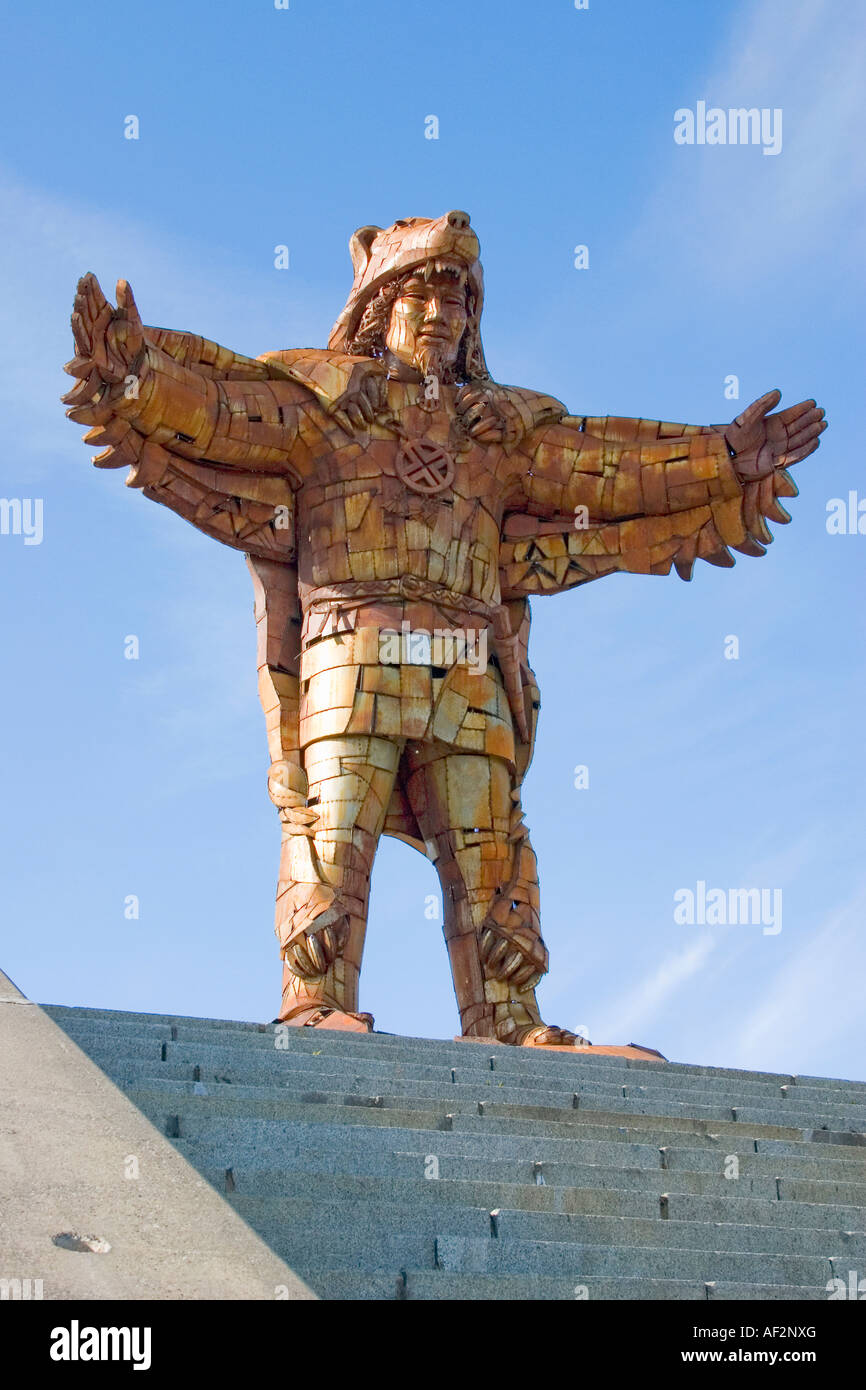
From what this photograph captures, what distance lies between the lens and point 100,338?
1165cm

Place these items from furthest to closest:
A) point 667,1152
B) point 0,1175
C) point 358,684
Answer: point 358,684 < point 667,1152 < point 0,1175

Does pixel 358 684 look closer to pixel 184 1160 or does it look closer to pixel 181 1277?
pixel 184 1160

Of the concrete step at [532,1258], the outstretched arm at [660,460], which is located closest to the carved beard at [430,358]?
the outstretched arm at [660,460]

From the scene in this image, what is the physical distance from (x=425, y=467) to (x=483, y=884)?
8.03 feet

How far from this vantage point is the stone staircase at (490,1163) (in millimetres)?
6609

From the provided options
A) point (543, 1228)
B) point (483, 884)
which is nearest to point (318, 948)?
point (483, 884)

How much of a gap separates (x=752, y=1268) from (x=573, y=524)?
22.8 ft

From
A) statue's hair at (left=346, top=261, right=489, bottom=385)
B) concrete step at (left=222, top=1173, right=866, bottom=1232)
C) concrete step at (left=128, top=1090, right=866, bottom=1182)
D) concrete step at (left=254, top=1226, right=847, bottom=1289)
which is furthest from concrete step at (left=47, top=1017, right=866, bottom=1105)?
statue's hair at (left=346, top=261, right=489, bottom=385)

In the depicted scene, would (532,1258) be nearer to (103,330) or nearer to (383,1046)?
(383,1046)

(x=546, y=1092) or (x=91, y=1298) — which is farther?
(x=546, y=1092)

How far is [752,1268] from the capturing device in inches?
279

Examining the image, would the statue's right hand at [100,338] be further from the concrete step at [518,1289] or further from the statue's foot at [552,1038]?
the concrete step at [518,1289]

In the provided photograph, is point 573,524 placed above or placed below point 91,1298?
above
